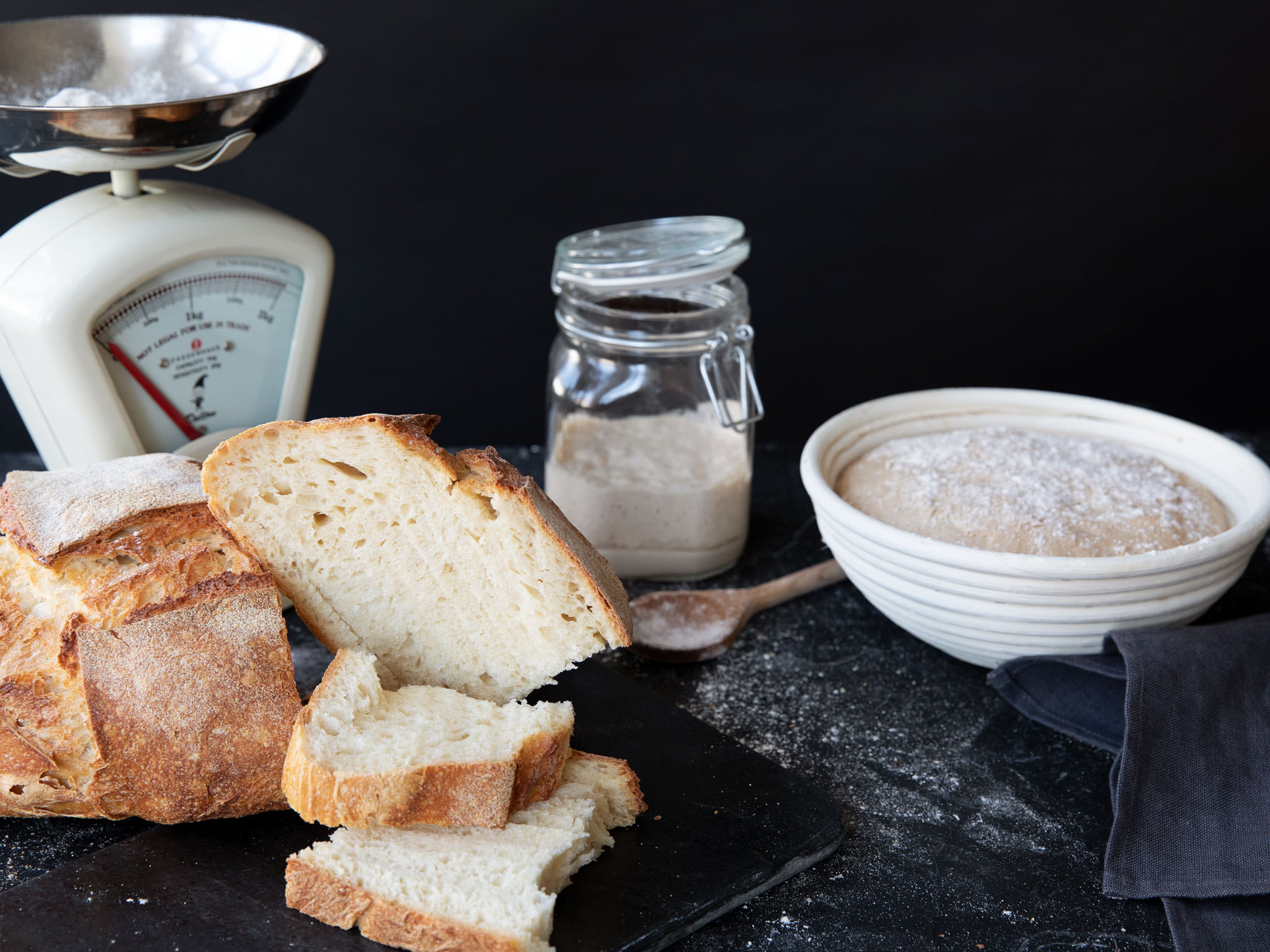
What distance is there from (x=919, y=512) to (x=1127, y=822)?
55cm

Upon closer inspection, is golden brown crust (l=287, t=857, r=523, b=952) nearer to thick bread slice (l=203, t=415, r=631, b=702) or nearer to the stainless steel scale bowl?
thick bread slice (l=203, t=415, r=631, b=702)

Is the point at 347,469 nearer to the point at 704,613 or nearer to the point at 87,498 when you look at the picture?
the point at 87,498

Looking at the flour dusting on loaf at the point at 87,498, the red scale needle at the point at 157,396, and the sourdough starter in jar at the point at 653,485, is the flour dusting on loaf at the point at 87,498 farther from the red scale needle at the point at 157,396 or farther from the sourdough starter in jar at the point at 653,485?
the sourdough starter in jar at the point at 653,485

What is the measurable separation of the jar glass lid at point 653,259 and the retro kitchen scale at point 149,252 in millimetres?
441

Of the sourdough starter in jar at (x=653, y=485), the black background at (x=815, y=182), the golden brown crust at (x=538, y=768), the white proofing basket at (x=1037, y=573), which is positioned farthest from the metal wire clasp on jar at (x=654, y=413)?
the black background at (x=815, y=182)

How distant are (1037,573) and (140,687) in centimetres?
123

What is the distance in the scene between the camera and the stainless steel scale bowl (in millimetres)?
1669

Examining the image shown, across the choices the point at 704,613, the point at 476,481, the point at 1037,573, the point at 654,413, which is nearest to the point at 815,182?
the point at 654,413

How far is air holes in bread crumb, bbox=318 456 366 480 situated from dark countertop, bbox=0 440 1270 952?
433 mm

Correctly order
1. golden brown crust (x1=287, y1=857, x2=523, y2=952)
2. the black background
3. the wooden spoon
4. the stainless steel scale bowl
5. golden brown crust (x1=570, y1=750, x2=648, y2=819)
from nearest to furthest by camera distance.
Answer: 1. golden brown crust (x1=287, y1=857, x2=523, y2=952)
2. golden brown crust (x1=570, y1=750, x2=648, y2=819)
3. the stainless steel scale bowl
4. the wooden spoon
5. the black background

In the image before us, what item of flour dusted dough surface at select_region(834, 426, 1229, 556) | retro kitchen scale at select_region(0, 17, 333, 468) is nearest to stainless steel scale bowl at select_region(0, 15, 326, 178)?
retro kitchen scale at select_region(0, 17, 333, 468)

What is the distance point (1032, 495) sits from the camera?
6.12ft

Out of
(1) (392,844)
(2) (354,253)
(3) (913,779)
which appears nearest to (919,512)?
(3) (913,779)

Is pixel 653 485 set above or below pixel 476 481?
below
